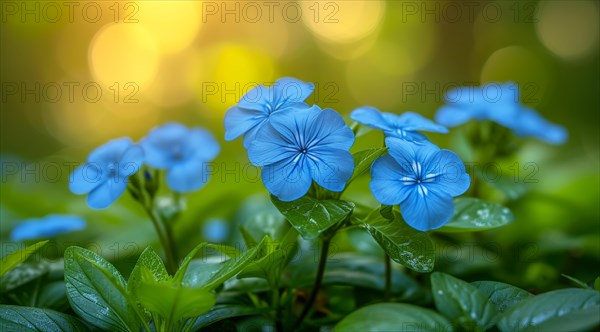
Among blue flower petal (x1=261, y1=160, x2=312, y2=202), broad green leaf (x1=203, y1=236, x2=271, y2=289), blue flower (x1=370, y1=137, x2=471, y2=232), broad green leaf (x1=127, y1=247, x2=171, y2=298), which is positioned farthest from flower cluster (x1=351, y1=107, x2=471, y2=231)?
broad green leaf (x1=127, y1=247, x2=171, y2=298)

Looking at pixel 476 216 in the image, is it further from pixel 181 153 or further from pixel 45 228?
pixel 45 228

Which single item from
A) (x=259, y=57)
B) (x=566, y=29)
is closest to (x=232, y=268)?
(x=259, y=57)

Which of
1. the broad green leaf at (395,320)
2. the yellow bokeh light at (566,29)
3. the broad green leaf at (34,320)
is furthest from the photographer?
the yellow bokeh light at (566,29)

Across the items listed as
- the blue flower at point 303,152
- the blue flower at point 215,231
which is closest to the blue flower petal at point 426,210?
the blue flower at point 303,152

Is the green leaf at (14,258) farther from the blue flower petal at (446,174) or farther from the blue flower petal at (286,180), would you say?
the blue flower petal at (446,174)

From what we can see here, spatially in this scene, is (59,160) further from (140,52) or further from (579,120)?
(579,120)

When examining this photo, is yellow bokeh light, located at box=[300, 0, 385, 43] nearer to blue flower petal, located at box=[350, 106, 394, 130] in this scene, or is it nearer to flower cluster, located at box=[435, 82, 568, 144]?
flower cluster, located at box=[435, 82, 568, 144]
